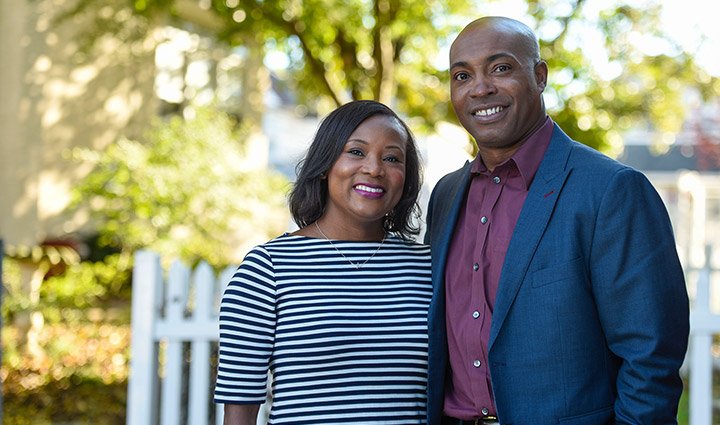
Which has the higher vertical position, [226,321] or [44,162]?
[44,162]

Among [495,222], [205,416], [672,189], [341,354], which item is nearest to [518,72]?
[495,222]

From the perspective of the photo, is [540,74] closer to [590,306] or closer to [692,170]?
[590,306]

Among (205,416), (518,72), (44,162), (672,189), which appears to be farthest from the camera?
(672,189)

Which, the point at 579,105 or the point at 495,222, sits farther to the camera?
the point at 579,105

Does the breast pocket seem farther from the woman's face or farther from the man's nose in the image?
the woman's face

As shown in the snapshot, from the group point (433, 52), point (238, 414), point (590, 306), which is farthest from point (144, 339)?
point (433, 52)

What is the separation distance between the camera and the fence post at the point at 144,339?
527 cm

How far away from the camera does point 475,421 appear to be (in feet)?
10.2

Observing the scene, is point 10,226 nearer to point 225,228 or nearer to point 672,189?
point 225,228

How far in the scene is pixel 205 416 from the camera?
5.36 m

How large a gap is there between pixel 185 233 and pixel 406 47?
3.32 m

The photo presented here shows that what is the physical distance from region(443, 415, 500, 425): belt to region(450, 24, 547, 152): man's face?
0.87m

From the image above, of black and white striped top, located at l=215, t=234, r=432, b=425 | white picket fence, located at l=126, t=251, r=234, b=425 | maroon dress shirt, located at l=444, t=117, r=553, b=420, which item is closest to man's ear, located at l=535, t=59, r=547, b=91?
maroon dress shirt, located at l=444, t=117, r=553, b=420

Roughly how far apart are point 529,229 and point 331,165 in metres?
0.81
